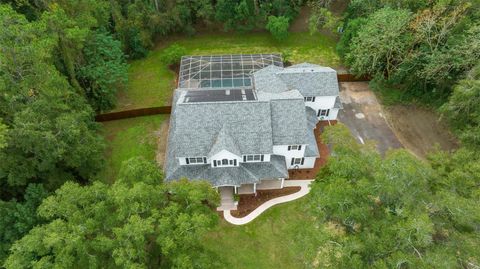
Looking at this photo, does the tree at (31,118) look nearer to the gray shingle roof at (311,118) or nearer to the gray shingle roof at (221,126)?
the gray shingle roof at (221,126)

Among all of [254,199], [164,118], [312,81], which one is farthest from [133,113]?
[312,81]

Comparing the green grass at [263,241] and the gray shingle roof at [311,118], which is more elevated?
the gray shingle roof at [311,118]

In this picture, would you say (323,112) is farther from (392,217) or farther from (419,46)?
(392,217)

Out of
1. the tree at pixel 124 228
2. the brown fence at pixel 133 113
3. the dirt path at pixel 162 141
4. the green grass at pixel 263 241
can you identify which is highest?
the tree at pixel 124 228

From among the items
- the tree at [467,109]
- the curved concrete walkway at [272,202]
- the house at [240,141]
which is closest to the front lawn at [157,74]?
the house at [240,141]

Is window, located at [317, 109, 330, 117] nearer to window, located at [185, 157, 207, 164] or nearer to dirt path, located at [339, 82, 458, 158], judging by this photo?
dirt path, located at [339, 82, 458, 158]

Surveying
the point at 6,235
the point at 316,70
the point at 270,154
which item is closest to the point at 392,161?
the point at 270,154
